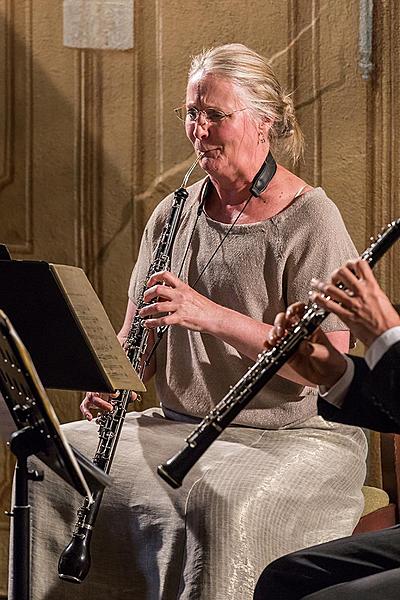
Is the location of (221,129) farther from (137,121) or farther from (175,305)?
(137,121)

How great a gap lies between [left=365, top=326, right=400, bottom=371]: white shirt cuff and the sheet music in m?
0.60

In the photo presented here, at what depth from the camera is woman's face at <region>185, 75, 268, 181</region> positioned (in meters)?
2.92

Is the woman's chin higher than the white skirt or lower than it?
higher

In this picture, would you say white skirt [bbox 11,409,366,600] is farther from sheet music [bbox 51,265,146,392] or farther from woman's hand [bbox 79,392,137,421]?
sheet music [bbox 51,265,146,392]

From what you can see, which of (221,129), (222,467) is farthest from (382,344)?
(221,129)

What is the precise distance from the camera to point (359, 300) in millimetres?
1919

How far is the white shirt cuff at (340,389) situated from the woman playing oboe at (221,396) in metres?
0.44

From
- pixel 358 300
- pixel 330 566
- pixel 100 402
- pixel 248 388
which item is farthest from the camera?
pixel 100 402

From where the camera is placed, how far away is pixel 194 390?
9.65 ft

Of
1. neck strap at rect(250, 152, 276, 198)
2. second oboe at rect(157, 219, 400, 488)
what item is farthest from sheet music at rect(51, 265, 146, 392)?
neck strap at rect(250, 152, 276, 198)

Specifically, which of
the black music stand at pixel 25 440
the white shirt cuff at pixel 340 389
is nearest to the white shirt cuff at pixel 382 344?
the white shirt cuff at pixel 340 389

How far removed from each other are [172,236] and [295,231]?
336mm

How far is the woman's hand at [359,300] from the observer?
1.90m

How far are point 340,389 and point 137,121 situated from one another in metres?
1.77
